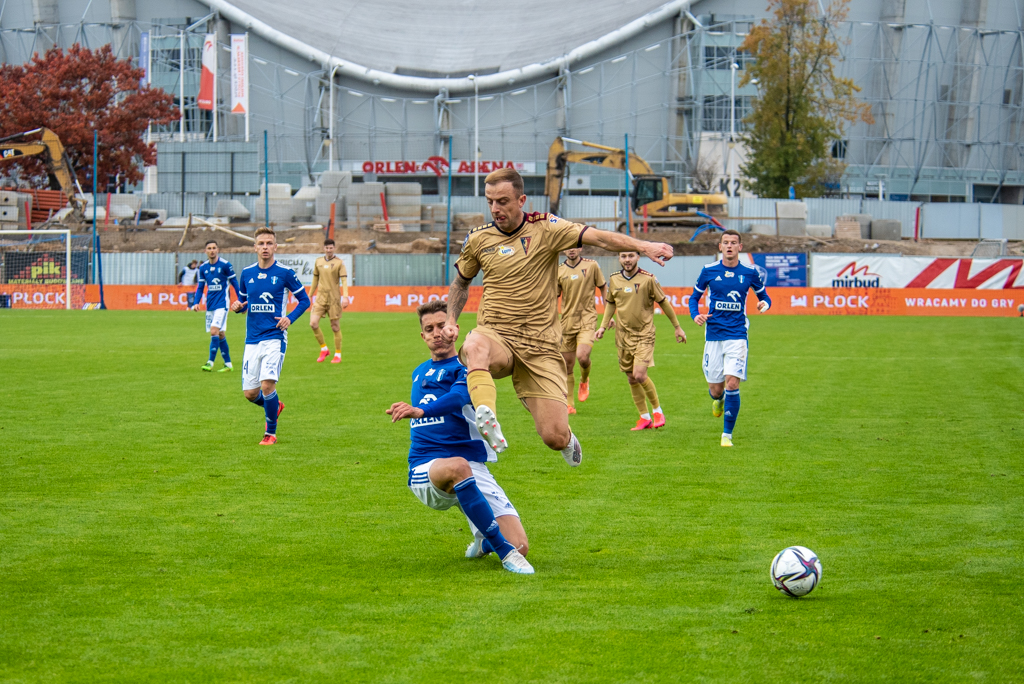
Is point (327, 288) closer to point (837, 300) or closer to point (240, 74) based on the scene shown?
point (837, 300)

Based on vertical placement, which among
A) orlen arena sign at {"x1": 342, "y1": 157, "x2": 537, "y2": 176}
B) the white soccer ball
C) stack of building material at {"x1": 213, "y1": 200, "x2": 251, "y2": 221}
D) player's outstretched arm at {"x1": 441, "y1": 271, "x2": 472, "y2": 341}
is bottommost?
the white soccer ball

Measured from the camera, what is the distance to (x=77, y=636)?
5.34m

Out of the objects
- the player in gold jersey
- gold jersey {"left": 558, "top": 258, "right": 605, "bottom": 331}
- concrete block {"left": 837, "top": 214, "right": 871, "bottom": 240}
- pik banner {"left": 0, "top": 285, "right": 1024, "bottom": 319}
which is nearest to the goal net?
pik banner {"left": 0, "top": 285, "right": 1024, "bottom": 319}

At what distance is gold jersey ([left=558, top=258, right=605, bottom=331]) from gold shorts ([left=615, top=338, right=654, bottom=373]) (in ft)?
3.11

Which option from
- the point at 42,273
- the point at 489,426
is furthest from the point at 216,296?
the point at 42,273

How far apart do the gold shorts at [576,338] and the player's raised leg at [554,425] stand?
283 inches

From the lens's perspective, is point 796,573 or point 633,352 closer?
point 796,573

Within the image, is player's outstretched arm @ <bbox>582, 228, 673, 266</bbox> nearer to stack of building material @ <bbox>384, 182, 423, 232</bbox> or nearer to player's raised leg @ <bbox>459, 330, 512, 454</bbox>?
player's raised leg @ <bbox>459, 330, 512, 454</bbox>

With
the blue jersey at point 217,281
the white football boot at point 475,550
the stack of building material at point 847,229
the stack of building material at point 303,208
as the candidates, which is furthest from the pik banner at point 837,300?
the white football boot at point 475,550

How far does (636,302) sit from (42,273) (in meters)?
35.0

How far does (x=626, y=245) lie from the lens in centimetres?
667

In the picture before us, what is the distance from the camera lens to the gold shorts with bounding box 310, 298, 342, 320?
2181 centimetres

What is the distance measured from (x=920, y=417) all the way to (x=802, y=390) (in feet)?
9.94

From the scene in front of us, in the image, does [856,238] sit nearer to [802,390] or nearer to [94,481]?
[802,390]
